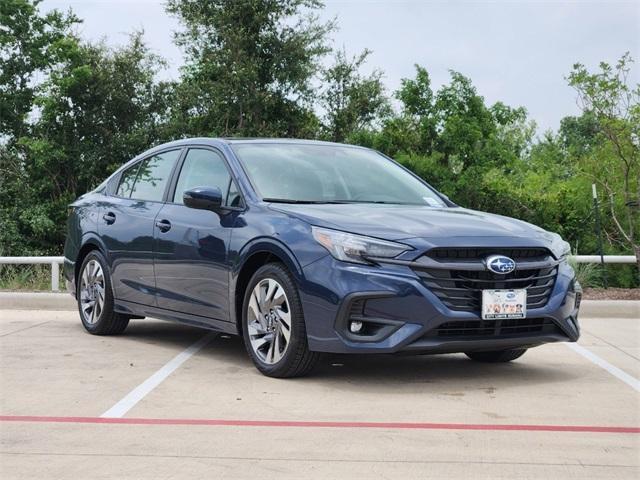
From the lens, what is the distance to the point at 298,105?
33625mm

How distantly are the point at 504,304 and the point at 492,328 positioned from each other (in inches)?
7.0

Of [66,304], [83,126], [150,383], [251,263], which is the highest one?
[83,126]

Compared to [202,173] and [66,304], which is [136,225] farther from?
[66,304]

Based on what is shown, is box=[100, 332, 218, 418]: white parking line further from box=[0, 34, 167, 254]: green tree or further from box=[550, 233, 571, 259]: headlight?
box=[0, 34, 167, 254]: green tree

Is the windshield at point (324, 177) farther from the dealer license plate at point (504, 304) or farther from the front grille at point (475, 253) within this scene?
the dealer license plate at point (504, 304)

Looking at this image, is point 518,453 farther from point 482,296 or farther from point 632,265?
point 632,265

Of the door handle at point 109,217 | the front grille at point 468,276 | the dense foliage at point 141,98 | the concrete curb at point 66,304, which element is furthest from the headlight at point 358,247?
the dense foliage at point 141,98

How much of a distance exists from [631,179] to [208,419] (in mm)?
11181

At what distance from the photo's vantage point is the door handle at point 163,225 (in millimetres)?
8164

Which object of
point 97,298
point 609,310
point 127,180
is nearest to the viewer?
point 97,298

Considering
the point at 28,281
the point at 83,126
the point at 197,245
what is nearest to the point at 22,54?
the point at 83,126

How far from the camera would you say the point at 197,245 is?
7727 millimetres

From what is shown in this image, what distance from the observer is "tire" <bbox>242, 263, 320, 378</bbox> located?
22.0 feet

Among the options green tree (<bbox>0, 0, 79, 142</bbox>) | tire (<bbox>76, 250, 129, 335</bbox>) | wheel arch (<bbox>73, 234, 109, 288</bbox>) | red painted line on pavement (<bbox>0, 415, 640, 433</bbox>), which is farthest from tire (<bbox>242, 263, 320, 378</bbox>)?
green tree (<bbox>0, 0, 79, 142</bbox>)
